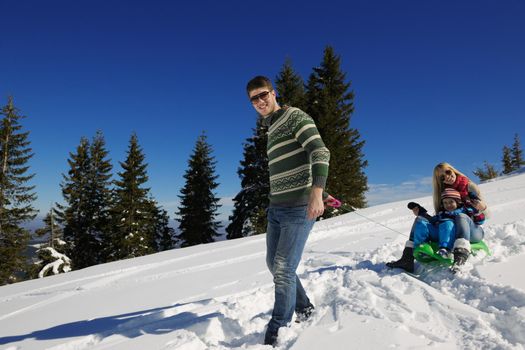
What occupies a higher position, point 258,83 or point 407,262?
point 258,83

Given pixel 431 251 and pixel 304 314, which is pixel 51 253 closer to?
pixel 304 314

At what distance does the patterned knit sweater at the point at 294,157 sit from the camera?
2.30 meters

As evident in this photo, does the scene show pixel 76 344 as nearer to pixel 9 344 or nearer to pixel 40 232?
pixel 9 344

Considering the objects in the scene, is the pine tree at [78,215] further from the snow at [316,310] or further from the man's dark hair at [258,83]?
the man's dark hair at [258,83]

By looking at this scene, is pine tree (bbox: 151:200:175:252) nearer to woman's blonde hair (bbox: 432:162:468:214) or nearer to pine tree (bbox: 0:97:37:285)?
pine tree (bbox: 0:97:37:285)

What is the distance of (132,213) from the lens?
23.1m

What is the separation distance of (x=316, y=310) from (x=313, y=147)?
1.60 m

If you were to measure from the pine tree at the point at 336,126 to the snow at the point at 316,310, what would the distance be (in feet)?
50.6

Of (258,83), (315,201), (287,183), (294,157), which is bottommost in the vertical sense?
(315,201)

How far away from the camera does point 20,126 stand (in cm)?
2072

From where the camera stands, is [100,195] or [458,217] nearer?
[458,217]

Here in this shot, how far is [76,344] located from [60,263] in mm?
17743

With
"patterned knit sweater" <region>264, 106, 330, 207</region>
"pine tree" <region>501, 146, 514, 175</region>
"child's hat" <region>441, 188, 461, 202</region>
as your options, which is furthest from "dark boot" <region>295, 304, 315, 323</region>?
"pine tree" <region>501, 146, 514, 175</region>

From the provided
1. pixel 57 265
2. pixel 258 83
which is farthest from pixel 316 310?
pixel 57 265
